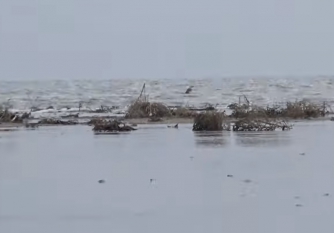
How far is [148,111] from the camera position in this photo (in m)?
27.9

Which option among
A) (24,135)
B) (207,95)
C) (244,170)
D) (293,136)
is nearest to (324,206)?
(244,170)

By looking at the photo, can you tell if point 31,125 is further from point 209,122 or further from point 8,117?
point 209,122

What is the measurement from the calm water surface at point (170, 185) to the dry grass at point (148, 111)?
835cm

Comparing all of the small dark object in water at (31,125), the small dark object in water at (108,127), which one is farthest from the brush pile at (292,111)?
the small dark object in water at (31,125)

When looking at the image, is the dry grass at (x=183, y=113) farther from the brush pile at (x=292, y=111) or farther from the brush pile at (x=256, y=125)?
the brush pile at (x=256, y=125)

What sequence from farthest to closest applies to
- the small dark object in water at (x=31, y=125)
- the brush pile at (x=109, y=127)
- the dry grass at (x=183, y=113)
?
the dry grass at (x=183, y=113) → the small dark object in water at (x=31, y=125) → the brush pile at (x=109, y=127)

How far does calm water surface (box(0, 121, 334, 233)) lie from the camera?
9234 mm

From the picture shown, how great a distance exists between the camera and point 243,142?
1806 centimetres

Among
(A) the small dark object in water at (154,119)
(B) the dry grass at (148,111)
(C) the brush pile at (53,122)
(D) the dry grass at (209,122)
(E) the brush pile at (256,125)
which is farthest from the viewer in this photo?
(B) the dry grass at (148,111)

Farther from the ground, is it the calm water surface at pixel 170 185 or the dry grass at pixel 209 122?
the calm water surface at pixel 170 185

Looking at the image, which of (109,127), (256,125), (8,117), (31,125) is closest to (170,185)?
(256,125)

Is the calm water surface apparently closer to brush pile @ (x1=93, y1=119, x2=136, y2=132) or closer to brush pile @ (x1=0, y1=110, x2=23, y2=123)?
brush pile @ (x1=93, y1=119, x2=136, y2=132)

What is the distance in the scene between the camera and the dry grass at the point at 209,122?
21781 mm

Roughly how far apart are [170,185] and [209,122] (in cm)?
1013
